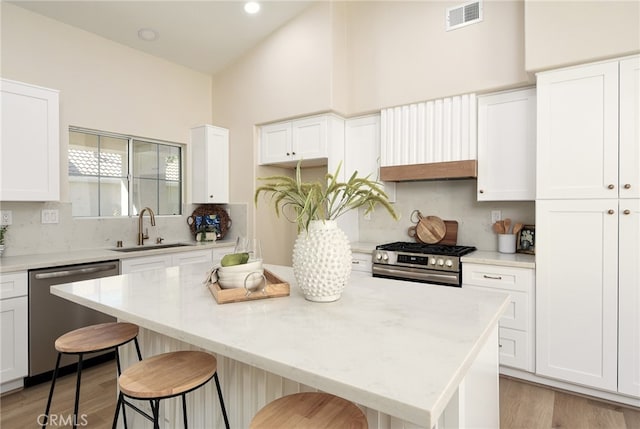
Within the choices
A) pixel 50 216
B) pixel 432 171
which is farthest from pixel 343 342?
pixel 50 216

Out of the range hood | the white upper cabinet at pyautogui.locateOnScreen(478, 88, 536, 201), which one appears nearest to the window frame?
the range hood

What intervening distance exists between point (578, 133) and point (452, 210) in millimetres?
1230

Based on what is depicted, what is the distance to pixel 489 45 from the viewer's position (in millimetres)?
2934

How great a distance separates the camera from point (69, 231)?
3.25 meters

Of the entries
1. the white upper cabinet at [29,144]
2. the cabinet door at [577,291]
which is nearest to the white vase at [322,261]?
the cabinet door at [577,291]

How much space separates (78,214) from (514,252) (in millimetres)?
3988

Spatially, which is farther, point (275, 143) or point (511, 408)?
point (275, 143)

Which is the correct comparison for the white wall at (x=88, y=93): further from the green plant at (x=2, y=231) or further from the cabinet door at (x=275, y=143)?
the cabinet door at (x=275, y=143)

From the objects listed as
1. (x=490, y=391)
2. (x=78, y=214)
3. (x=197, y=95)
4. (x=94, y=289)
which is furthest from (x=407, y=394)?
(x=197, y=95)

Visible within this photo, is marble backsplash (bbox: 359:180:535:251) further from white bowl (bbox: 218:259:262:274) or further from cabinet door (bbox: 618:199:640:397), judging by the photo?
white bowl (bbox: 218:259:262:274)

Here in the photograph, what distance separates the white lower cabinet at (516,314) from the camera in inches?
101

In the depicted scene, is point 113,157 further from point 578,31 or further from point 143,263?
point 578,31

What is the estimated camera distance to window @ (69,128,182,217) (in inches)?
134

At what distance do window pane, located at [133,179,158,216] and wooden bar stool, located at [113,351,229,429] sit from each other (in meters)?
2.87
